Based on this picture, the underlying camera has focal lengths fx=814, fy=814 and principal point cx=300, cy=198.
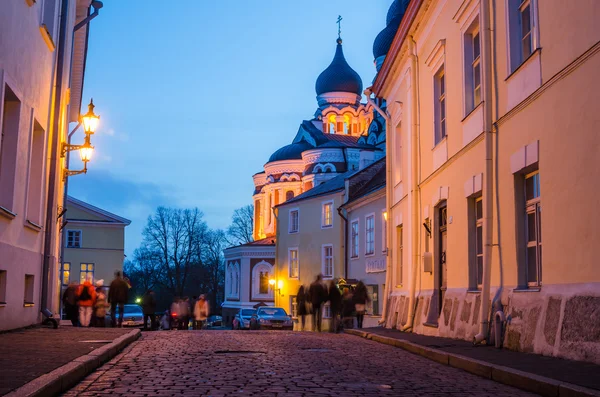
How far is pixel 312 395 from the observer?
742cm

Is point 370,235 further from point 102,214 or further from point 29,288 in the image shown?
point 102,214

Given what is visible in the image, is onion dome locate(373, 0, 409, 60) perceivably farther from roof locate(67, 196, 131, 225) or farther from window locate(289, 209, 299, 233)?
roof locate(67, 196, 131, 225)

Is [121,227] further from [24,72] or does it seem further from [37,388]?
[37,388]

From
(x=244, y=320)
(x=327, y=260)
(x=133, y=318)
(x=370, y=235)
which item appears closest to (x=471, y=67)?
(x=370, y=235)

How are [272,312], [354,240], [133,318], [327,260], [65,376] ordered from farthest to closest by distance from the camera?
[327,260] → [354,240] → [272,312] → [133,318] → [65,376]

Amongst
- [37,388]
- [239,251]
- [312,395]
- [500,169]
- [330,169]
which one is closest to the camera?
[37,388]

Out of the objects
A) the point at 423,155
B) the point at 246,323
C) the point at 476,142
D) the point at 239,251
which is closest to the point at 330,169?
the point at 239,251

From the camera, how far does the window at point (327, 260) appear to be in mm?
47766

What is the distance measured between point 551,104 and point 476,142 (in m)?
3.56

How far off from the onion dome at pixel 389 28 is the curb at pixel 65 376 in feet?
203

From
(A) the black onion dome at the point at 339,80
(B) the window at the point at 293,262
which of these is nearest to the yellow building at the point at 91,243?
(B) the window at the point at 293,262

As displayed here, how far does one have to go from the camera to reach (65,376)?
756 centimetres

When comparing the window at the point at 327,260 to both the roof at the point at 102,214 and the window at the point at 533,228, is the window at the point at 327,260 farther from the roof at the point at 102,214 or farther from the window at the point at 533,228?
the window at the point at 533,228

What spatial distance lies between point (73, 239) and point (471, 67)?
4767 cm
